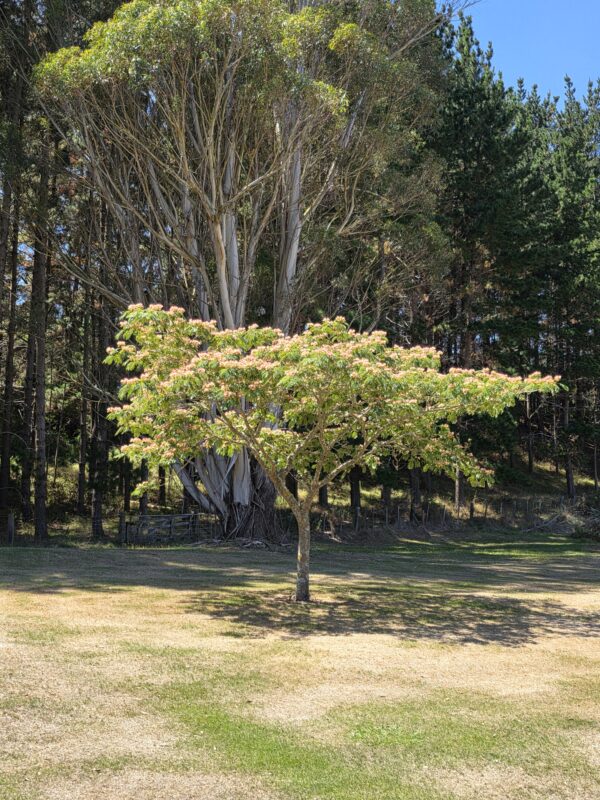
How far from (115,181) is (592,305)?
85.8 feet

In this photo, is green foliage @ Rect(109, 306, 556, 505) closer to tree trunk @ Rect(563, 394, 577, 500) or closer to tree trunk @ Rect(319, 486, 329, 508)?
tree trunk @ Rect(319, 486, 329, 508)

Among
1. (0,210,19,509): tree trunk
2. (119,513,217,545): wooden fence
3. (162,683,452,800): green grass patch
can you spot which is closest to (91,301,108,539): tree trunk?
(119,513,217,545): wooden fence

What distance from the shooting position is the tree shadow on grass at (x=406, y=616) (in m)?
10.4

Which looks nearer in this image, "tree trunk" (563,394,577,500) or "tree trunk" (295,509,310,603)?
"tree trunk" (295,509,310,603)

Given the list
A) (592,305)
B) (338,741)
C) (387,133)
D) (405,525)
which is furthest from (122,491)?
(338,741)

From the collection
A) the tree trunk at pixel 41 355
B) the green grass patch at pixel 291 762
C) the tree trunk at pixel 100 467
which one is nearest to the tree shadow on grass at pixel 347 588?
the green grass patch at pixel 291 762

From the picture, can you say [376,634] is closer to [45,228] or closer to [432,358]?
[432,358]

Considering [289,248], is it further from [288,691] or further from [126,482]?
[288,691]

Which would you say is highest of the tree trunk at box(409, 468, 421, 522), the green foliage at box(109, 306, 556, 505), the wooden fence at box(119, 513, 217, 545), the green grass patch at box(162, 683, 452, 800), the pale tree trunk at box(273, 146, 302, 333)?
the pale tree trunk at box(273, 146, 302, 333)

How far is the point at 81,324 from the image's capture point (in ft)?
104

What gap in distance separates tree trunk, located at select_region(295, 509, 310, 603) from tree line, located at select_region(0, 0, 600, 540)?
189 inches

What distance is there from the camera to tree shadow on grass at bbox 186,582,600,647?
34.2 ft

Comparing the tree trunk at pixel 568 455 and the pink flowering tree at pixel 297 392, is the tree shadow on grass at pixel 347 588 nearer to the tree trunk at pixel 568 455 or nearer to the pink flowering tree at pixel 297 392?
the pink flowering tree at pixel 297 392

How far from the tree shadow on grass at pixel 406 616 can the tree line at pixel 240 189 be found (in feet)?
16.3
